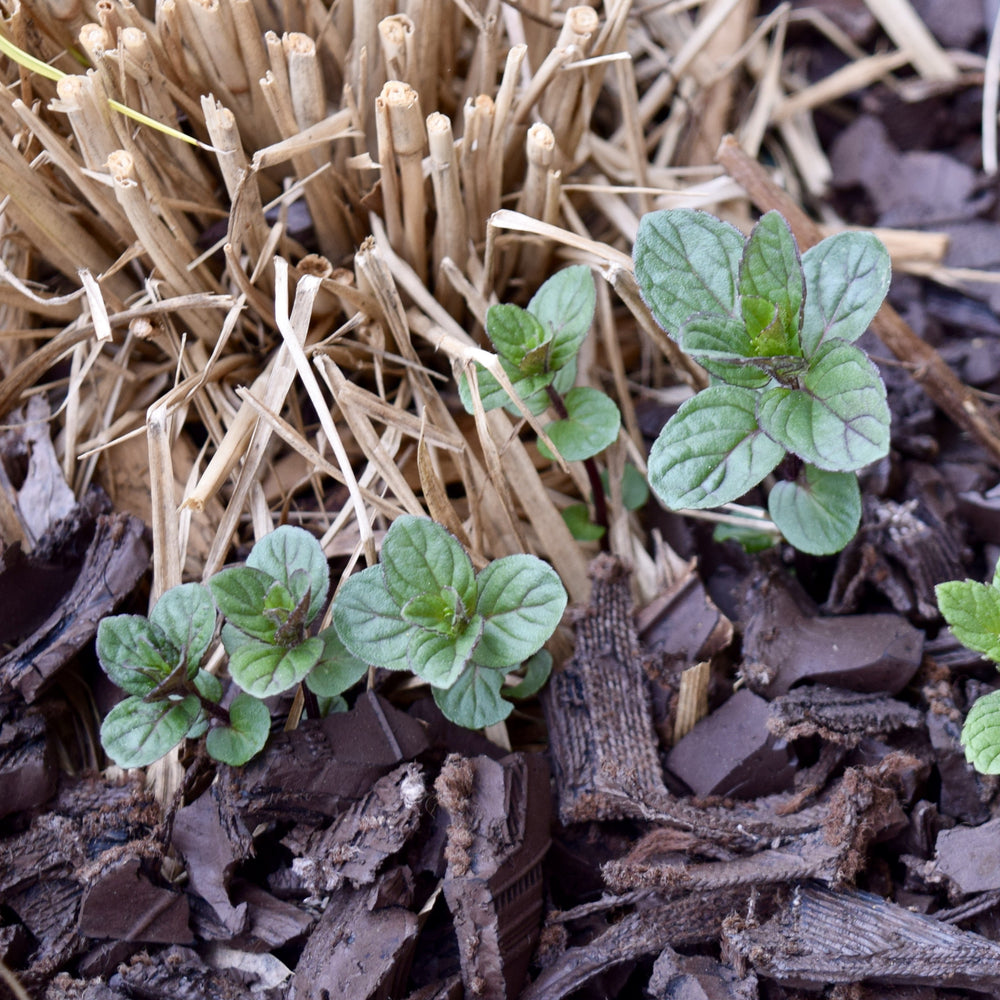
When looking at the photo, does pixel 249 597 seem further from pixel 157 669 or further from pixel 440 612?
pixel 440 612

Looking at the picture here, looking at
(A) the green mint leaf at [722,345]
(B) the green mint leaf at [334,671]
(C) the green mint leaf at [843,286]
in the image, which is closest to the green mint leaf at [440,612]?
(B) the green mint leaf at [334,671]

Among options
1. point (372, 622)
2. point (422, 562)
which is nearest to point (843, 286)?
point (422, 562)

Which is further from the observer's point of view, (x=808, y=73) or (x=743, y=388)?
(x=808, y=73)

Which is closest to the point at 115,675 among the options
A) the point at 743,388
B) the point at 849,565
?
the point at 743,388

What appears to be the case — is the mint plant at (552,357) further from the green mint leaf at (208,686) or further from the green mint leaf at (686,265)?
the green mint leaf at (208,686)

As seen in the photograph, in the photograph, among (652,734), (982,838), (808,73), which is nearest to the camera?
(982,838)

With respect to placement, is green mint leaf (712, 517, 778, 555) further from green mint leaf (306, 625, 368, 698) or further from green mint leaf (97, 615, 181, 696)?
green mint leaf (97, 615, 181, 696)

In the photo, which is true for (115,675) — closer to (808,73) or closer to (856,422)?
(856,422)
